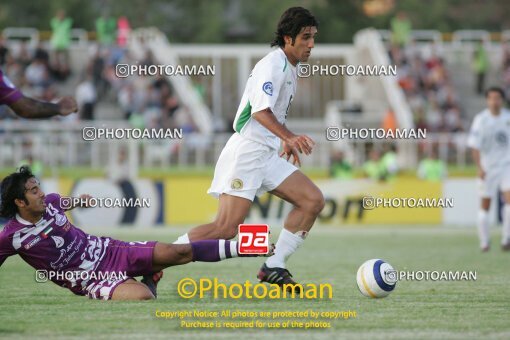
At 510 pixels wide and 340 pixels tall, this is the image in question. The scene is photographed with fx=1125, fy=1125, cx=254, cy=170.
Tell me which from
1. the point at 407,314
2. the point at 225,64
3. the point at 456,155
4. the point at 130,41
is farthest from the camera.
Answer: the point at 225,64

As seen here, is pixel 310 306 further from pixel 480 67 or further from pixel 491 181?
pixel 480 67

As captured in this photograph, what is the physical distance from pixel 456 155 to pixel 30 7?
85.8 feet

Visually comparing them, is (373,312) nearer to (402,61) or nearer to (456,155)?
(456,155)

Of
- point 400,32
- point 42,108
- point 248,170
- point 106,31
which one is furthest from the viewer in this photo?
point 400,32

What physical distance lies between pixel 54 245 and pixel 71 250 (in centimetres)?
15

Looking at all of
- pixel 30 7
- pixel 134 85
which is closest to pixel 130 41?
pixel 134 85

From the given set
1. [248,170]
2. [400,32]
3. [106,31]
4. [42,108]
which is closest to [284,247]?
[248,170]

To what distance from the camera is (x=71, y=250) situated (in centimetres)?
955

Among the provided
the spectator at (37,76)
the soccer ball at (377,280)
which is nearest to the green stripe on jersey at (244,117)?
the soccer ball at (377,280)

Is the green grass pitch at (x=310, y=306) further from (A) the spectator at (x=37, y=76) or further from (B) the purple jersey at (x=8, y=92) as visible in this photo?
(A) the spectator at (x=37, y=76)

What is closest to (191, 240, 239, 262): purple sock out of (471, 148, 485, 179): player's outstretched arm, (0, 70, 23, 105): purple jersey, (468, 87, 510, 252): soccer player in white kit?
(0, 70, 23, 105): purple jersey

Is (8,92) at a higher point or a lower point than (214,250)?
higher

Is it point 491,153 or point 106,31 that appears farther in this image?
point 106,31

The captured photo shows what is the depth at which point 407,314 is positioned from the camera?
864cm
